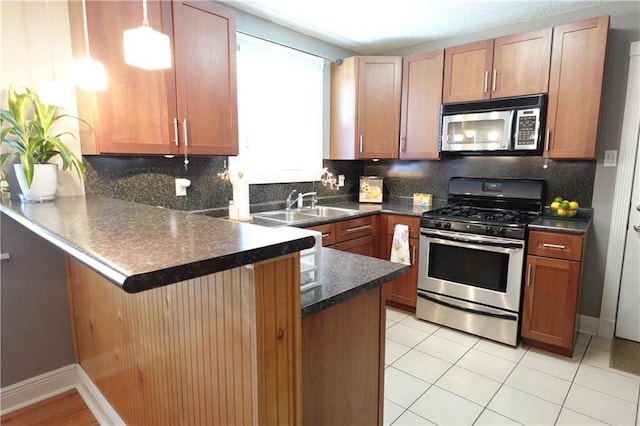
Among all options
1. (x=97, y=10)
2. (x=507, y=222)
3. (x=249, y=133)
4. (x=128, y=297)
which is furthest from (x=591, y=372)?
(x=97, y=10)

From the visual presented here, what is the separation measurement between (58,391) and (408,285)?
101 inches

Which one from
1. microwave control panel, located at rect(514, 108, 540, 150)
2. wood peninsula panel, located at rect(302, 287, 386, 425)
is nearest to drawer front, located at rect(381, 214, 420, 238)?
microwave control panel, located at rect(514, 108, 540, 150)

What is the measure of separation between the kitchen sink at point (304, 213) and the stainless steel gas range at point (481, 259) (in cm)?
74

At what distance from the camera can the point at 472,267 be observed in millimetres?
2758

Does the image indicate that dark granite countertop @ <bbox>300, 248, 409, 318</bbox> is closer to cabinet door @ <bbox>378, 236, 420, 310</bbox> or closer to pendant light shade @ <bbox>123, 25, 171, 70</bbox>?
pendant light shade @ <bbox>123, 25, 171, 70</bbox>

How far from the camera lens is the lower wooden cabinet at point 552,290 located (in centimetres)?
239

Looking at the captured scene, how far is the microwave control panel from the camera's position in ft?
8.75

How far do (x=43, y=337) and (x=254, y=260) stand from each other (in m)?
2.04

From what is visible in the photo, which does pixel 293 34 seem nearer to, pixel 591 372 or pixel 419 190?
pixel 419 190

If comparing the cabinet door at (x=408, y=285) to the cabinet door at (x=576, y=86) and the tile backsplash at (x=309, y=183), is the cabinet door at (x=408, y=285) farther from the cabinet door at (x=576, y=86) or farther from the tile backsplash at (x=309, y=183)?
the cabinet door at (x=576, y=86)

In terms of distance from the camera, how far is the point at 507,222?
2.59 m

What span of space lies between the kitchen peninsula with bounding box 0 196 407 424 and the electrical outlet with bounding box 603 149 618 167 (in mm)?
2375

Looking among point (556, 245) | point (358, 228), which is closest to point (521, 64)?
point (556, 245)

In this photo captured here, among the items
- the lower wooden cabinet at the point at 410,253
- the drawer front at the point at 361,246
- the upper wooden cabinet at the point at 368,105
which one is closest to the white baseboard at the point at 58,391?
the drawer front at the point at 361,246
